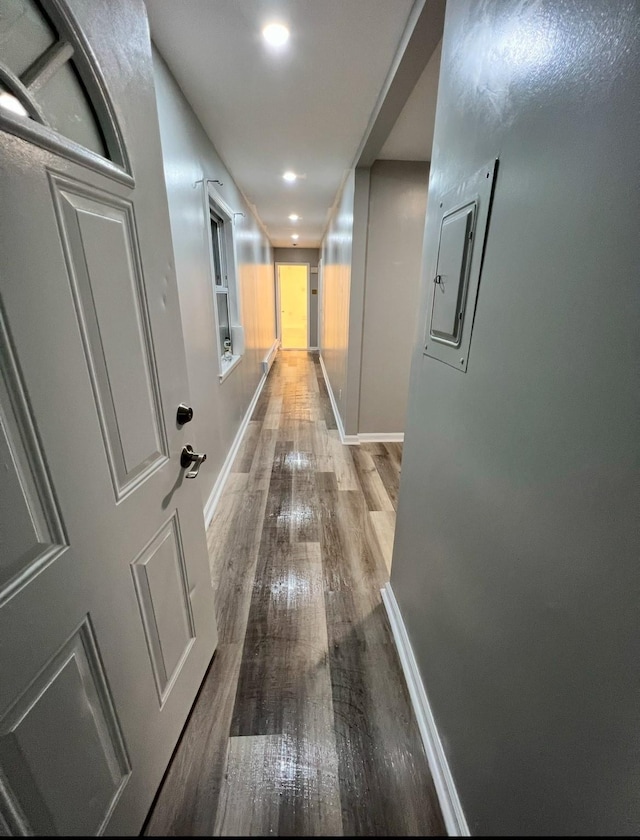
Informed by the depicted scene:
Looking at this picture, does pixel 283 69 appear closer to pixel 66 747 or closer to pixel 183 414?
pixel 183 414

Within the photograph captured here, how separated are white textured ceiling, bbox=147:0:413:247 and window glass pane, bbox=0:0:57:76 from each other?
41.9 inches

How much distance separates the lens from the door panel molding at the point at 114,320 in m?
0.67

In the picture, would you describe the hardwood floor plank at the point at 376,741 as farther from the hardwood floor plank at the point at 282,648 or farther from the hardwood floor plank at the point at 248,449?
the hardwood floor plank at the point at 248,449

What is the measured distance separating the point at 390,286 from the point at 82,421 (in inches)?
115

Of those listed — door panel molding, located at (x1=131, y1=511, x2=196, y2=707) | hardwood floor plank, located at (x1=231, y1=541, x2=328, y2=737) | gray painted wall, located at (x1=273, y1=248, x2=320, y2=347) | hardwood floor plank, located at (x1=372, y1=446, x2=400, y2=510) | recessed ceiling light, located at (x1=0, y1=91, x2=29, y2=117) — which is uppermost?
gray painted wall, located at (x1=273, y1=248, x2=320, y2=347)

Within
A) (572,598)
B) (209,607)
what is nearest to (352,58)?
(572,598)

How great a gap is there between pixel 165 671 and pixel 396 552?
1008mm

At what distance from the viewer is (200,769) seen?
1.07 m

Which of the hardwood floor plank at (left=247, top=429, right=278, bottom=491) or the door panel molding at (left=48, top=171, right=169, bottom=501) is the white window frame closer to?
the hardwood floor plank at (left=247, top=429, right=278, bottom=491)

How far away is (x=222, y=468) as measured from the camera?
2.74m

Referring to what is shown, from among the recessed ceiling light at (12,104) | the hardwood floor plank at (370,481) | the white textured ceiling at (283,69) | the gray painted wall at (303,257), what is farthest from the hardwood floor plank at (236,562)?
the gray painted wall at (303,257)

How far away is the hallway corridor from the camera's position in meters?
0.98

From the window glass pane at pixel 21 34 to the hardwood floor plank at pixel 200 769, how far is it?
5.86 ft

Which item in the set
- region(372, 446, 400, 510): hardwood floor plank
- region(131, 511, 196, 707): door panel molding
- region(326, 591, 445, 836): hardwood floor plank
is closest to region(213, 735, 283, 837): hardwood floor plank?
region(326, 591, 445, 836): hardwood floor plank
